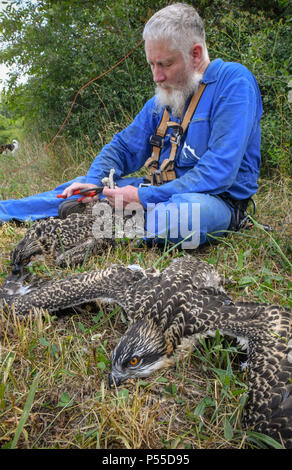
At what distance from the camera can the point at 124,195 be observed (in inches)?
154

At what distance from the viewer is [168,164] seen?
4.11 m

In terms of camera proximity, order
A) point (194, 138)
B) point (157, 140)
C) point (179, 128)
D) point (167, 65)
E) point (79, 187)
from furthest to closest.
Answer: point (79, 187) → point (157, 140) → point (179, 128) → point (194, 138) → point (167, 65)

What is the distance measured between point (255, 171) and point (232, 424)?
2.83 metres

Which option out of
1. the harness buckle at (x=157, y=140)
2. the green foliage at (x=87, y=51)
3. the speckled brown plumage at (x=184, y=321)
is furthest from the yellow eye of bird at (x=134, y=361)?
the green foliage at (x=87, y=51)

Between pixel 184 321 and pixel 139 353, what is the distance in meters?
0.38

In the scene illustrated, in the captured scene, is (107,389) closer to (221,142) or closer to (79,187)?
(221,142)

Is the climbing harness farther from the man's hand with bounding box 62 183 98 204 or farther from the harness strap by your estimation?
the man's hand with bounding box 62 183 98 204

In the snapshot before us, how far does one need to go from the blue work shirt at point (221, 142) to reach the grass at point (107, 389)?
31.4 inches

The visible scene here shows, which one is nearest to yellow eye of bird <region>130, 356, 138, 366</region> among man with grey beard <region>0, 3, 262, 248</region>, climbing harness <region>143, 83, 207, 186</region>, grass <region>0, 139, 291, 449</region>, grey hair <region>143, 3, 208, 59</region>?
grass <region>0, 139, 291, 449</region>

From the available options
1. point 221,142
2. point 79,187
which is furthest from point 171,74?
point 79,187

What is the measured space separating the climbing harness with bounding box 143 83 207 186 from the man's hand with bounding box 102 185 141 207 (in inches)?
17.8

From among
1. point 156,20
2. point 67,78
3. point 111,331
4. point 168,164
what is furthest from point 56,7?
point 111,331

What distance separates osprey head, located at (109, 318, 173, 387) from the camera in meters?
2.20

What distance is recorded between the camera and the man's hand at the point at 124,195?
12.8 feet
